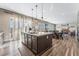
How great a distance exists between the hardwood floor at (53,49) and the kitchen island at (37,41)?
0.26 ft

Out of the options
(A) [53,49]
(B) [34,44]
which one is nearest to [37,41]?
(B) [34,44]

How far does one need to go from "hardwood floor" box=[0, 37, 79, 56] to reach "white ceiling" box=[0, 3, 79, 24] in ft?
1.34

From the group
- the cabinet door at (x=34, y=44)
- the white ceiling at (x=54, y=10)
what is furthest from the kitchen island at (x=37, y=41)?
the white ceiling at (x=54, y=10)

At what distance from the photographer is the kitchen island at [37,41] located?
1.93 meters

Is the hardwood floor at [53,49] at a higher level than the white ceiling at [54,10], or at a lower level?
lower

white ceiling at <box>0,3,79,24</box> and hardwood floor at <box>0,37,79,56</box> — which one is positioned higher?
white ceiling at <box>0,3,79,24</box>

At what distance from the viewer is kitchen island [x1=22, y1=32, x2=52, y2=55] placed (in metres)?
1.93

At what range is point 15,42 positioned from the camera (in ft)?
6.43

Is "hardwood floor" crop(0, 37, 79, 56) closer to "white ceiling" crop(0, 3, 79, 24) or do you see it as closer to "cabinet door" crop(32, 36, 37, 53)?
"cabinet door" crop(32, 36, 37, 53)

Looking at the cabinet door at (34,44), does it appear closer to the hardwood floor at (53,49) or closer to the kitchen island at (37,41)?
the kitchen island at (37,41)

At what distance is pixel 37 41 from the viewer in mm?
1921

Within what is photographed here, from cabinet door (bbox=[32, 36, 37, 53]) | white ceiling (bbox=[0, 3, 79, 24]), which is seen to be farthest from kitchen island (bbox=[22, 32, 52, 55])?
white ceiling (bbox=[0, 3, 79, 24])

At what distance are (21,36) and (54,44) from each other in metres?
0.68

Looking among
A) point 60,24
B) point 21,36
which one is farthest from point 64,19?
point 21,36
